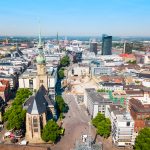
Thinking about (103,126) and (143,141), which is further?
(103,126)

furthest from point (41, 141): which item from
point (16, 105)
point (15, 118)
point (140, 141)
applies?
point (140, 141)

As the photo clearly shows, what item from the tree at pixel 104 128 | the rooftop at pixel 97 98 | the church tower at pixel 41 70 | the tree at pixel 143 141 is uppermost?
the church tower at pixel 41 70

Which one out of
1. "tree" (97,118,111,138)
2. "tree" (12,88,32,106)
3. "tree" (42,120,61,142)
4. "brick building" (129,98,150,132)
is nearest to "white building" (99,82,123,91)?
"brick building" (129,98,150,132)

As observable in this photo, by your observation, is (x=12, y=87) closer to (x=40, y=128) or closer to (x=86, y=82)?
(x=86, y=82)

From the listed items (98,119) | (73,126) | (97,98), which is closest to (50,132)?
(73,126)

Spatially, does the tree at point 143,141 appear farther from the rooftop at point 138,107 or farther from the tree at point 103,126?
the rooftop at point 138,107

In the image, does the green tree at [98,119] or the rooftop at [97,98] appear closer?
the green tree at [98,119]

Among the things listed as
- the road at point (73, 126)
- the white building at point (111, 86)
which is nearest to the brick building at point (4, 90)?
the road at point (73, 126)

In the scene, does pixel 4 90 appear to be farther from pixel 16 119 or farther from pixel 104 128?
pixel 104 128
